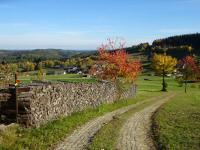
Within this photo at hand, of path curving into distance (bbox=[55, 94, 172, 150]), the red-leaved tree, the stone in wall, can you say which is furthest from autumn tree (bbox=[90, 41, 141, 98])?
path curving into distance (bbox=[55, 94, 172, 150])

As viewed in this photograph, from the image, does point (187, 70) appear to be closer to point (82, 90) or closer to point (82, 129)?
point (82, 90)

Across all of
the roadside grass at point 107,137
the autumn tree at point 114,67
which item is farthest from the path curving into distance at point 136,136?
the autumn tree at point 114,67

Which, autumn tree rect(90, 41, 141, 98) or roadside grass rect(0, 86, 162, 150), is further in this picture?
autumn tree rect(90, 41, 141, 98)

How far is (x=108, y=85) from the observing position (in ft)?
131

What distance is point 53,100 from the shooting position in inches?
941

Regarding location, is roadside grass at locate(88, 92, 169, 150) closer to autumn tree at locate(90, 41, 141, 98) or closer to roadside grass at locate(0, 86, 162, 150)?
roadside grass at locate(0, 86, 162, 150)

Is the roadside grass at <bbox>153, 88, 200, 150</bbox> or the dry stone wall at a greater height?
the dry stone wall

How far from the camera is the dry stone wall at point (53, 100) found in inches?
808

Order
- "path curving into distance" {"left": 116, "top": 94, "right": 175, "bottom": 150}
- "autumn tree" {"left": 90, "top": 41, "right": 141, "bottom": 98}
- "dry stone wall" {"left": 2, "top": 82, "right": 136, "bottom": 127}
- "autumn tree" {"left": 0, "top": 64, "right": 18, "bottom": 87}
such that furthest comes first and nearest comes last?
1. "autumn tree" {"left": 90, "top": 41, "right": 141, "bottom": 98}
2. "autumn tree" {"left": 0, "top": 64, "right": 18, "bottom": 87}
3. "dry stone wall" {"left": 2, "top": 82, "right": 136, "bottom": 127}
4. "path curving into distance" {"left": 116, "top": 94, "right": 175, "bottom": 150}

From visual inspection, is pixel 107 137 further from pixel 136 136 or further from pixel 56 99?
pixel 56 99

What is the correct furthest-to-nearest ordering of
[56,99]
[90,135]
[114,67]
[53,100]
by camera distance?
[114,67]
[56,99]
[53,100]
[90,135]

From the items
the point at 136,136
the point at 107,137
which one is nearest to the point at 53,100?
the point at 107,137

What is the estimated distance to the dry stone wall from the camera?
20.5 meters

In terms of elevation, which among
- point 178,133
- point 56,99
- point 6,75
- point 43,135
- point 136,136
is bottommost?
point 136,136
